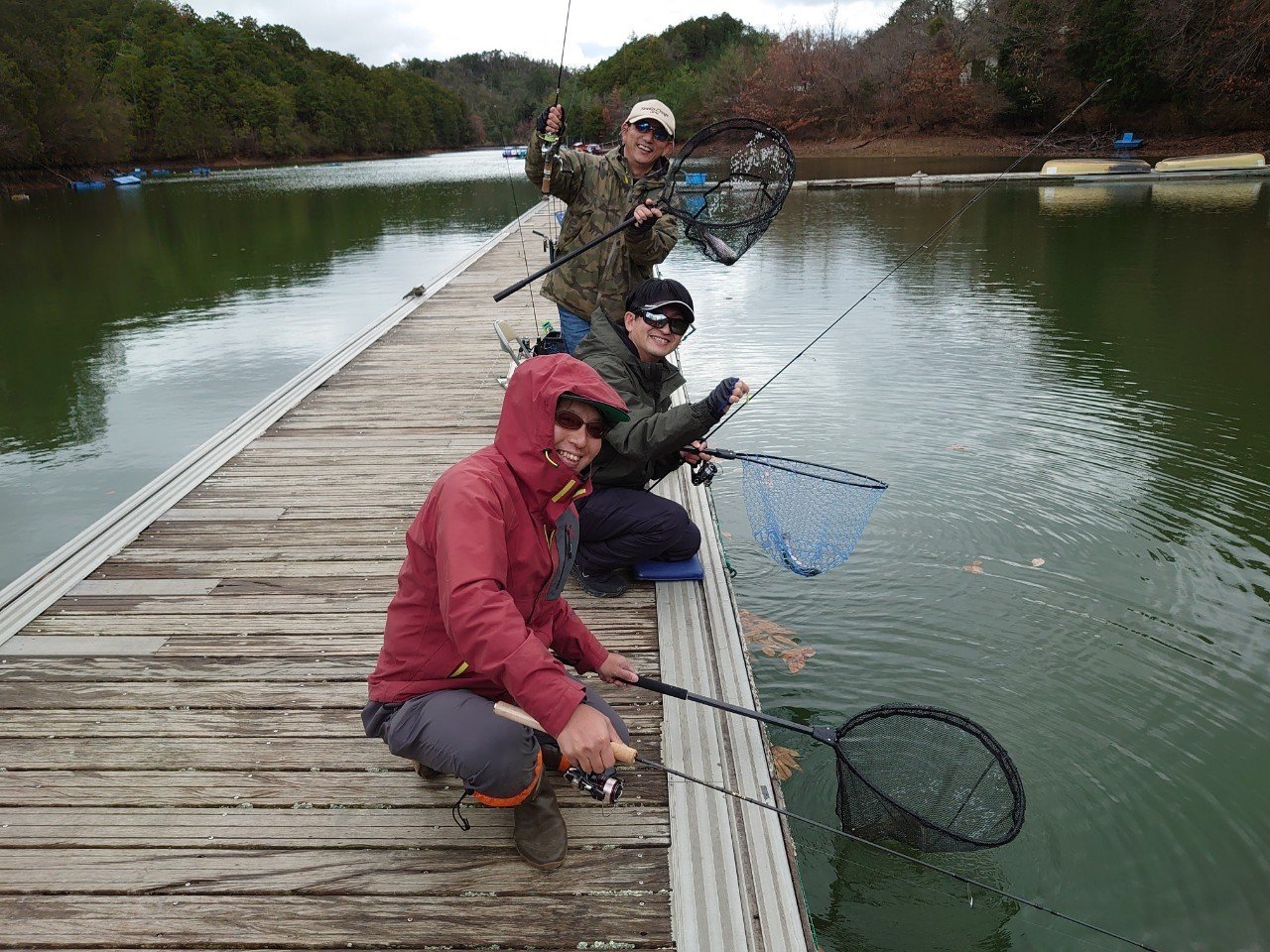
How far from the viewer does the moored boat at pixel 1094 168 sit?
86.9ft

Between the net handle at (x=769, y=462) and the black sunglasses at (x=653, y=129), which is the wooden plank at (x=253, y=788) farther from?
Answer: the black sunglasses at (x=653, y=129)

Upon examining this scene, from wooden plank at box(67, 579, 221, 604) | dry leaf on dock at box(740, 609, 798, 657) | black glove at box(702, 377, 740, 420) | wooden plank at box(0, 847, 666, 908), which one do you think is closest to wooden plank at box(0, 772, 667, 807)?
wooden plank at box(0, 847, 666, 908)

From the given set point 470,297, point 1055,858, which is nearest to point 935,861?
point 1055,858

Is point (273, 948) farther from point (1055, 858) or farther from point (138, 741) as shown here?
point (1055, 858)

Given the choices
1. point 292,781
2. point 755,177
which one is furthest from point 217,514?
point 755,177

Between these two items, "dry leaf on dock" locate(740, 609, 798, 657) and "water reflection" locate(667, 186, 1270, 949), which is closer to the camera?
"water reflection" locate(667, 186, 1270, 949)

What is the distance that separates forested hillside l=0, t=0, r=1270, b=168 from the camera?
116 ft

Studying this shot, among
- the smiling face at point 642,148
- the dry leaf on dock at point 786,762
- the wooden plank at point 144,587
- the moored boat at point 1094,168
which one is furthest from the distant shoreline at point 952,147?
the wooden plank at point 144,587

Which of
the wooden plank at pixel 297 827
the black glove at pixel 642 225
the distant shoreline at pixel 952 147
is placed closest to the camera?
the wooden plank at pixel 297 827

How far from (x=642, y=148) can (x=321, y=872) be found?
403 cm

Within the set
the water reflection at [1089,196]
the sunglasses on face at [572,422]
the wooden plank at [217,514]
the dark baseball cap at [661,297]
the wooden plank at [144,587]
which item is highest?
the water reflection at [1089,196]

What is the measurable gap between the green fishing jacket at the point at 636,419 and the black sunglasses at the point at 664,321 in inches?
9.0

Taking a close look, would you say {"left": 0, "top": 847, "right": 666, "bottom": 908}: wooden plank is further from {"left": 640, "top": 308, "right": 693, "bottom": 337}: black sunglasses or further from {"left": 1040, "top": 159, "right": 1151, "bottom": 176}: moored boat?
{"left": 1040, "top": 159, "right": 1151, "bottom": 176}: moored boat

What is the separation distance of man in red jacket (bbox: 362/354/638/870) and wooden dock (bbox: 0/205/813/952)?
0.27 metres
